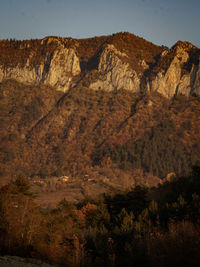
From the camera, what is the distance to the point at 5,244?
98.0ft

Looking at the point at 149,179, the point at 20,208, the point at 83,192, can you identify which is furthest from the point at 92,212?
the point at 149,179

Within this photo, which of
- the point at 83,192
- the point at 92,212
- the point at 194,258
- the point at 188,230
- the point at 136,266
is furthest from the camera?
the point at 83,192

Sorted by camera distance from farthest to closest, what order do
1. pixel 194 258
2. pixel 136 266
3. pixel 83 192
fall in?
pixel 83 192
pixel 136 266
pixel 194 258

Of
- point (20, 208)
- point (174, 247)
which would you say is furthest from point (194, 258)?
point (20, 208)

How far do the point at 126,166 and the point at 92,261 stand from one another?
16228 centimetres

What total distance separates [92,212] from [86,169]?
453 feet

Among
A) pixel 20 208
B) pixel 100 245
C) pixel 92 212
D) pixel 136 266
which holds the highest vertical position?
pixel 92 212

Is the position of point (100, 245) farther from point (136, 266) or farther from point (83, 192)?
point (83, 192)

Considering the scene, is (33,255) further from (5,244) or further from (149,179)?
(149,179)

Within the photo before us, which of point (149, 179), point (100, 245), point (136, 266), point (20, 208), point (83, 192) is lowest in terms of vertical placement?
point (136, 266)

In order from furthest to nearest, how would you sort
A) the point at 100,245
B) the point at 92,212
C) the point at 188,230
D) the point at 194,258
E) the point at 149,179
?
1. the point at 149,179
2. the point at 92,212
3. the point at 100,245
4. the point at 188,230
5. the point at 194,258

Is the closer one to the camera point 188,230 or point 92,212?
point 188,230

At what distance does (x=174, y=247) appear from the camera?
24.0 m

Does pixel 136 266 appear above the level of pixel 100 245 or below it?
below
